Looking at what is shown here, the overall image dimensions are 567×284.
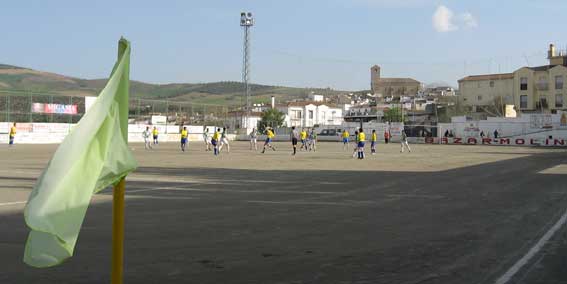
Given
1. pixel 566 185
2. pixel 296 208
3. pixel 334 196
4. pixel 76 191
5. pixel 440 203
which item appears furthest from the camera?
pixel 566 185

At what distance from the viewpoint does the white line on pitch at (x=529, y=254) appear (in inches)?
265

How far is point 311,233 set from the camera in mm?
9516

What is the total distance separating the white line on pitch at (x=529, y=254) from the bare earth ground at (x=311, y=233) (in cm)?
9

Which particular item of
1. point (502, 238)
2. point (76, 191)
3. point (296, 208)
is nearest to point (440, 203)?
point (296, 208)

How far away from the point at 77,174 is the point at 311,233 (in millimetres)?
6581

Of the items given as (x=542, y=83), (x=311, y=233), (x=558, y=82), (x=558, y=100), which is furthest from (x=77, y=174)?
(x=542, y=83)

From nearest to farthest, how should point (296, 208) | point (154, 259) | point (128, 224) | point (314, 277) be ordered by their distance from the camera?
point (314, 277) → point (154, 259) → point (128, 224) → point (296, 208)

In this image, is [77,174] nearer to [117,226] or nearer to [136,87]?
[117,226]

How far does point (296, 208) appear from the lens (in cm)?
1241

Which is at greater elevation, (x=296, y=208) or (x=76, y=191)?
(x=76, y=191)

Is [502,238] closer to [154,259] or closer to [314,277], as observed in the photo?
[314,277]

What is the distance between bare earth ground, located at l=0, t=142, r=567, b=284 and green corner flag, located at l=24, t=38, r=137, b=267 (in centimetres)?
334

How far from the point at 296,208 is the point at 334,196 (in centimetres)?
246

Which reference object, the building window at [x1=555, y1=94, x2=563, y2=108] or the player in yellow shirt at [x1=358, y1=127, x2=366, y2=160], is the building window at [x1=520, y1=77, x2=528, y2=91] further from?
the player in yellow shirt at [x1=358, y1=127, x2=366, y2=160]
